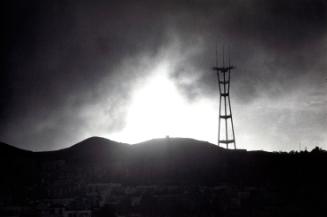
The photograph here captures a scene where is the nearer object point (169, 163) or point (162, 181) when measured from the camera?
point (162, 181)

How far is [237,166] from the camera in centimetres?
4384

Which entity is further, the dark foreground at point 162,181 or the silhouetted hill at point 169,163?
the silhouetted hill at point 169,163

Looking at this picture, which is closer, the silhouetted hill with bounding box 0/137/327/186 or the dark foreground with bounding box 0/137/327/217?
the dark foreground with bounding box 0/137/327/217

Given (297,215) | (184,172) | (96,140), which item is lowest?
(297,215)

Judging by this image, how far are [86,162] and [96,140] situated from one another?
3.26m

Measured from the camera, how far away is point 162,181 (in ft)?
139

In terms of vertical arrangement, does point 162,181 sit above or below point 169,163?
below

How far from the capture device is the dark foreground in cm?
4144

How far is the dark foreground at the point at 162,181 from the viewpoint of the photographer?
4144cm

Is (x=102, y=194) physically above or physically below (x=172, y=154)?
below

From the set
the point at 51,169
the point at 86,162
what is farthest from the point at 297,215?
the point at 51,169

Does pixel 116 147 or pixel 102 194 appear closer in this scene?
pixel 102 194

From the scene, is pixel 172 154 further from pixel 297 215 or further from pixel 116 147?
pixel 297 215

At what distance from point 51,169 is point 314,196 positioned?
70.4ft
